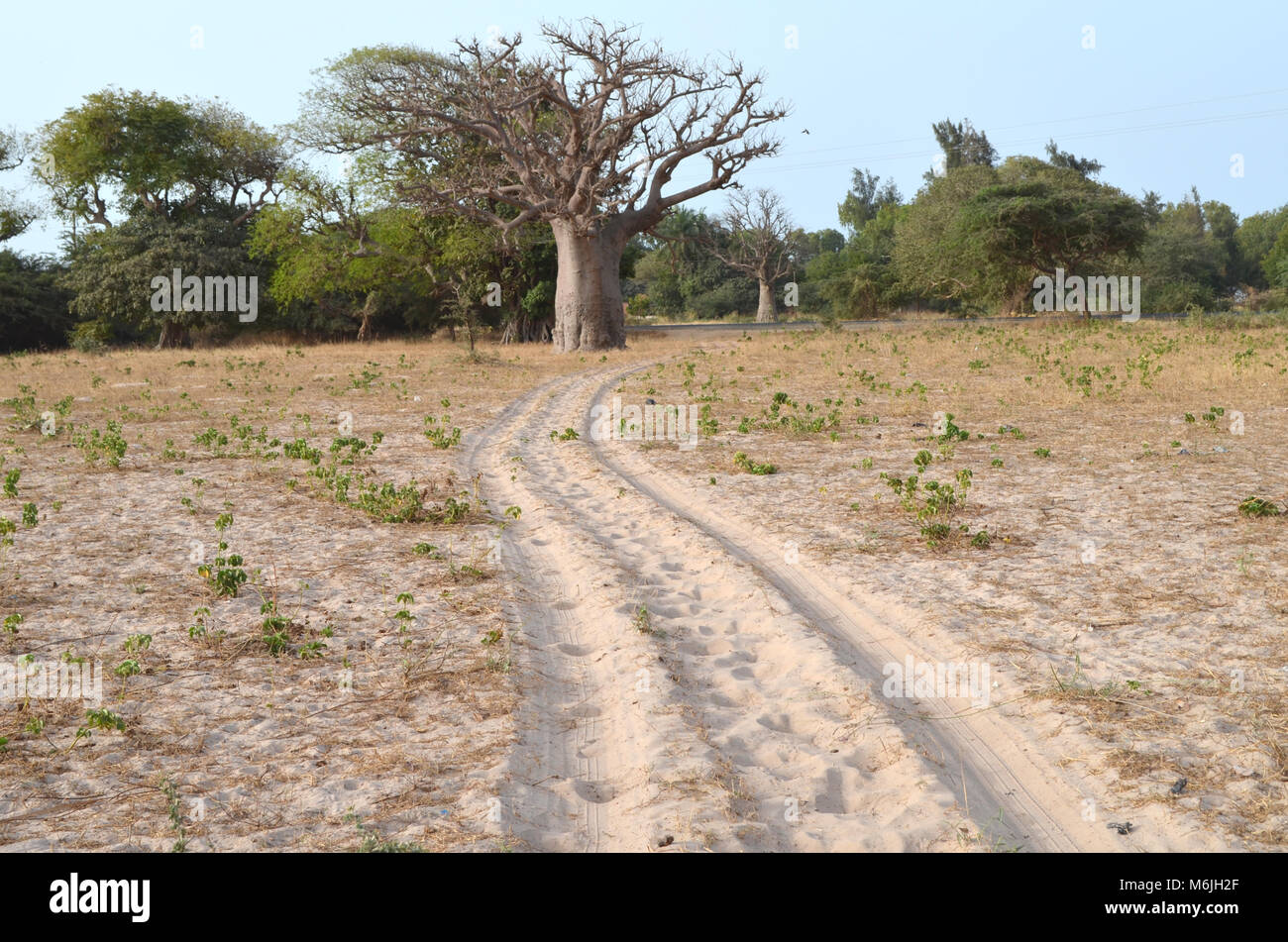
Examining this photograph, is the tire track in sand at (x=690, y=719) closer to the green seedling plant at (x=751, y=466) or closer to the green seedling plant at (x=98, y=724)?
the green seedling plant at (x=98, y=724)

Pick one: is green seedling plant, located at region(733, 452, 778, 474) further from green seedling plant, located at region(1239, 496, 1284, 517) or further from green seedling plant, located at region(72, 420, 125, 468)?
green seedling plant, located at region(72, 420, 125, 468)

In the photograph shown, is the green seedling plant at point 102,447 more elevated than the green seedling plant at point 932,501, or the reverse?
the green seedling plant at point 102,447

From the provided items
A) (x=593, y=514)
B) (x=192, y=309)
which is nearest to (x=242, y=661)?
(x=593, y=514)

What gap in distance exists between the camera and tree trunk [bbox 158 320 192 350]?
38062 mm

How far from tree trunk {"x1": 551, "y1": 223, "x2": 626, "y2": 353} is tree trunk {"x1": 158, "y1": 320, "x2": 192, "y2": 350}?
17.7m

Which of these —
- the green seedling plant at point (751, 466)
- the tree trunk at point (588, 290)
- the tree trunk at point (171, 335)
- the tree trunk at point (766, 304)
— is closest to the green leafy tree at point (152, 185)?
the tree trunk at point (171, 335)

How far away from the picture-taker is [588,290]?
93.6 feet

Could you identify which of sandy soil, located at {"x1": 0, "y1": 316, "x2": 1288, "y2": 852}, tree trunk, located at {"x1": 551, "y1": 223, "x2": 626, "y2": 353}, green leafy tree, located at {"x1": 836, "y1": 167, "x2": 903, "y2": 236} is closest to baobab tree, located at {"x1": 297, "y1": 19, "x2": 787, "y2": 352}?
tree trunk, located at {"x1": 551, "y1": 223, "x2": 626, "y2": 353}

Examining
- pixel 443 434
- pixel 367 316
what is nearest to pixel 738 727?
pixel 443 434

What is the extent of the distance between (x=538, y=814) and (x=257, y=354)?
26978 millimetres

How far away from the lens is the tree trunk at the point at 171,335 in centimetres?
3806

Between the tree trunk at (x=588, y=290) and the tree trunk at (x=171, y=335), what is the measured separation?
1768 cm

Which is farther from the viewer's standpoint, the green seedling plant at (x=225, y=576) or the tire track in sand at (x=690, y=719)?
the green seedling plant at (x=225, y=576)
